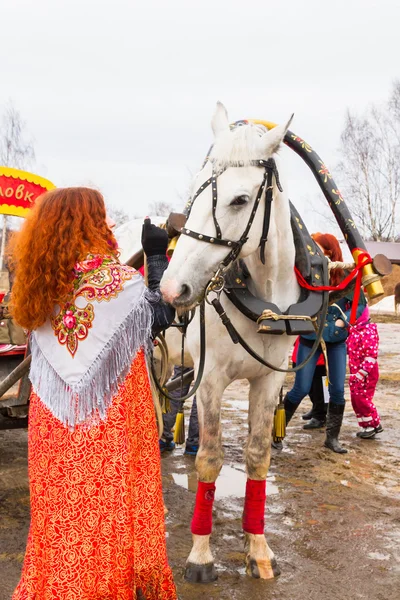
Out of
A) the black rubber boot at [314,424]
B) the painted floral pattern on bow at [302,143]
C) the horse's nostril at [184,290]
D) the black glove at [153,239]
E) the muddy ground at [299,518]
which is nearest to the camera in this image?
the black glove at [153,239]

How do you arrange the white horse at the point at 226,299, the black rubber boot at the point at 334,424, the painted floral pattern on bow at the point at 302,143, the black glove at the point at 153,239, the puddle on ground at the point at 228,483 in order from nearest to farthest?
1. the black glove at the point at 153,239
2. the white horse at the point at 226,299
3. the painted floral pattern on bow at the point at 302,143
4. the puddle on ground at the point at 228,483
5. the black rubber boot at the point at 334,424

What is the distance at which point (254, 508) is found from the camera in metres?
3.29

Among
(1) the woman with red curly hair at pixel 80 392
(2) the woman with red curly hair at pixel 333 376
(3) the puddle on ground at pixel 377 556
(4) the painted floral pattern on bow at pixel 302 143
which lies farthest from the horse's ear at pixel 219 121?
(2) the woman with red curly hair at pixel 333 376

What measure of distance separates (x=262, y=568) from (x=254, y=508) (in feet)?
0.96

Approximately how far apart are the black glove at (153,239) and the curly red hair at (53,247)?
0.17m

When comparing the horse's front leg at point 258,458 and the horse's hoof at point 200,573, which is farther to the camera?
the horse's front leg at point 258,458

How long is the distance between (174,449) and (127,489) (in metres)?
3.22

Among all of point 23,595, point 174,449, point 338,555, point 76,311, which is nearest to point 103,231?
point 76,311

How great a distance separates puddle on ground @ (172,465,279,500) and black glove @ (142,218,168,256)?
7.77 ft

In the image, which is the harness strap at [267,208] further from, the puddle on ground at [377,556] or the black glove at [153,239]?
the puddle on ground at [377,556]

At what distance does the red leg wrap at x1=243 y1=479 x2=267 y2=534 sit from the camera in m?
3.26

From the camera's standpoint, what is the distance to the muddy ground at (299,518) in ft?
10.0

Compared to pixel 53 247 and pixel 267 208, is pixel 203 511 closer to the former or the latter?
pixel 267 208

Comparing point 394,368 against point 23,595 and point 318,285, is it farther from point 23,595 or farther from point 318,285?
point 23,595
